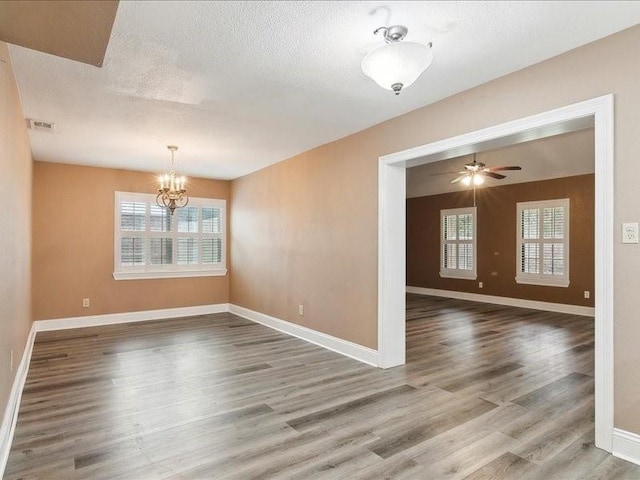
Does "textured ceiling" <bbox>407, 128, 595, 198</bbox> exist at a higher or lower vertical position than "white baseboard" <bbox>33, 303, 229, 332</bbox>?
higher

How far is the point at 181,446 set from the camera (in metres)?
2.37

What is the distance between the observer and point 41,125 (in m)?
3.86

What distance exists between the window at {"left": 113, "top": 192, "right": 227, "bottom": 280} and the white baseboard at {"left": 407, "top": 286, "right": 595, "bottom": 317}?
5329mm

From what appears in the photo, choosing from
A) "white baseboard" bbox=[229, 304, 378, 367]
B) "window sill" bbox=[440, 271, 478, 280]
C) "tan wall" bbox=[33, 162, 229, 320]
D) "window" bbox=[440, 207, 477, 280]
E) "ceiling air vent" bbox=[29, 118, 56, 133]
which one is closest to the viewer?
"ceiling air vent" bbox=[29, 118, 56, 133]

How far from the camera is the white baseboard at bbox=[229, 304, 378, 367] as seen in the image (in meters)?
4.04

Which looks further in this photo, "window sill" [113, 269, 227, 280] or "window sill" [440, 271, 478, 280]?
"window sill" [440, 271, 478, 280]

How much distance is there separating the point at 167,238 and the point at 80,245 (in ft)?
4.27

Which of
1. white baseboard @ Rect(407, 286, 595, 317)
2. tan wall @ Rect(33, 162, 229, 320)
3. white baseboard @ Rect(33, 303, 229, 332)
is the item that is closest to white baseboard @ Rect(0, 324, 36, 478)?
white baseboard @ Rect(33, 303, 229, 332)

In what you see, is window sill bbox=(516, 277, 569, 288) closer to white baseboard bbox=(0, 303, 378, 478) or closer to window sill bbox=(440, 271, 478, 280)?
window sill bbox=(440, 271, 478, 280)

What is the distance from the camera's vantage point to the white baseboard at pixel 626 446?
7.08 ft

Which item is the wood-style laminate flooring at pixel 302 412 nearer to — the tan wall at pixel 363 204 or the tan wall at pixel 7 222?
the tan wall at pixel 7 222

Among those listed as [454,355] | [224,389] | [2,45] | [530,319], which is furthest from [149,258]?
[530,319]

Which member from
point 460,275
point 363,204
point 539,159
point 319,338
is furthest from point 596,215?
point 460,275

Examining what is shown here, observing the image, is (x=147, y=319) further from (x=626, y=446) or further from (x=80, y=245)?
(x=626, y=446)
